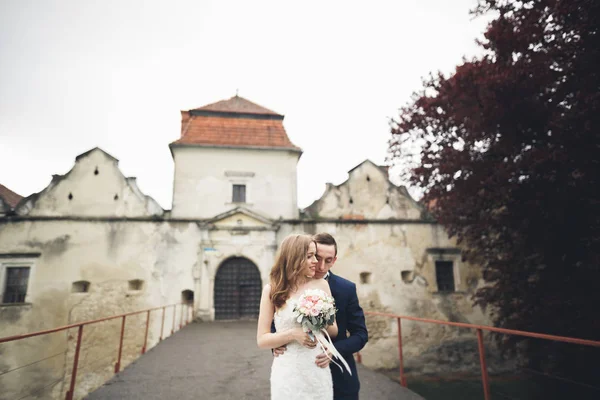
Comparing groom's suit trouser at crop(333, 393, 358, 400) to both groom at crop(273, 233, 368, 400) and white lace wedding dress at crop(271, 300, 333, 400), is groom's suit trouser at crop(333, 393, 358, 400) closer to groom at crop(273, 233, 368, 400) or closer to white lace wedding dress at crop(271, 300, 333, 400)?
groom at crop(273, 233, 368, 400)

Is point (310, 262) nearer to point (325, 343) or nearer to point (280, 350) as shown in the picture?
point (325, 343)

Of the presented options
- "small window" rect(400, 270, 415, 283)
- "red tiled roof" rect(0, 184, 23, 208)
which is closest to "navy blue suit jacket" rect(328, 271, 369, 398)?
"small window" rect(400, 270, 415, 283)

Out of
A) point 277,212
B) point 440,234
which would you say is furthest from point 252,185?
point 440,234

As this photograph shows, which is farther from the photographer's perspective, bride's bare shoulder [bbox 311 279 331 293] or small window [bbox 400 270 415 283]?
small window [bbox 400 270 415 283]

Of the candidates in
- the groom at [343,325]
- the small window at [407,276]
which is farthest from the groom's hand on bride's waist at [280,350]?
the small window at [407,276]

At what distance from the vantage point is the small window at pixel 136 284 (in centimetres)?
1224

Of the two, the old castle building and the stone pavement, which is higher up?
the old castle building

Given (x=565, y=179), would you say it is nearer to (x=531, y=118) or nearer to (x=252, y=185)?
(x=531, y=118)

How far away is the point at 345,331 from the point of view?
2328 millimetres

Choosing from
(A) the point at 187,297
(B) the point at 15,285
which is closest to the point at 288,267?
(A) the point at 187,297

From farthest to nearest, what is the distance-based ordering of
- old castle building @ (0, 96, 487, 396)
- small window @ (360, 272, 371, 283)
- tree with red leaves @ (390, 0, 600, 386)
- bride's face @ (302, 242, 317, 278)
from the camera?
small window @ (360, 272, 371, 283) → old castle building @ (0, 96, 487, 396) → tree with red leaves @ (390, 0, 600, 386) → bride's face @ (302, 242, 317, 278)

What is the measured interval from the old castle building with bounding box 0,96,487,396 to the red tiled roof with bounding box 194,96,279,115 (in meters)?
0.18

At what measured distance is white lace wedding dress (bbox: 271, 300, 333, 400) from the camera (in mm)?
2029

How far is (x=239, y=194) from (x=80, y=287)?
22.3ft
